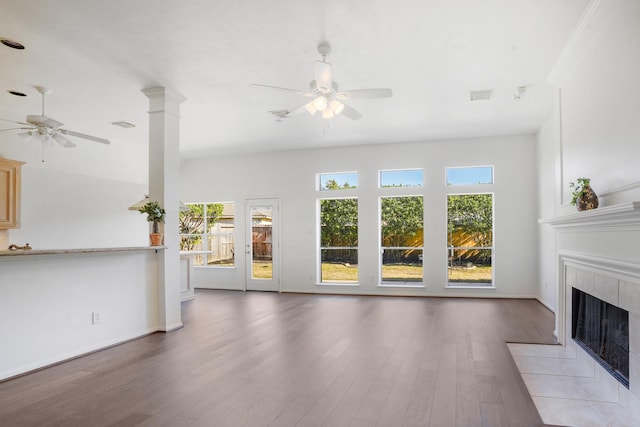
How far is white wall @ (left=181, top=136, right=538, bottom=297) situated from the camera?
23.1 ft

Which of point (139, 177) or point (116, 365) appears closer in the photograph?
point (116, 365)

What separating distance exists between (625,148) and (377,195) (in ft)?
16.8

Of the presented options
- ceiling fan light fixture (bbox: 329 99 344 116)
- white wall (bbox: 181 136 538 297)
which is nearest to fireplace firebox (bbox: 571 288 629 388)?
ceiling fan light fixture (bbox: 329 99 344 116)

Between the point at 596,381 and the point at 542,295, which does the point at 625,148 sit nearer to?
the point at 596,381

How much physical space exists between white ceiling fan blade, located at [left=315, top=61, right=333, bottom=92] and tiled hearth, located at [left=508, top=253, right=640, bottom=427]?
8.60 ft

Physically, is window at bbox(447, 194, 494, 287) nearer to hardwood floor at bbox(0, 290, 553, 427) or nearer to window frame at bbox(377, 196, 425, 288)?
window frame at bbox(377, 196, 425, 288)

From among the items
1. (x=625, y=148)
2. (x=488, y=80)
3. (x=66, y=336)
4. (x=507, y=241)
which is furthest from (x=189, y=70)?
(x=507, y=241)

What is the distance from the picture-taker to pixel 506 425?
2447mm

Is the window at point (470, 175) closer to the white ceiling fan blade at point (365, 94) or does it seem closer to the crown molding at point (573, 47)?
the crown molding at point (573, 47)

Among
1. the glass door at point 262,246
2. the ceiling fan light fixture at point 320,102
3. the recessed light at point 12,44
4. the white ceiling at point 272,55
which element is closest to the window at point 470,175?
the white ceiling at point 272,55

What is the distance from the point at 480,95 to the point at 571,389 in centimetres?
345

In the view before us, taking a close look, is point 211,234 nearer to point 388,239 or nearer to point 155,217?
point 388,239

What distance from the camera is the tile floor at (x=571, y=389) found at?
2557mm

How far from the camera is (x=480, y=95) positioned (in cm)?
498
